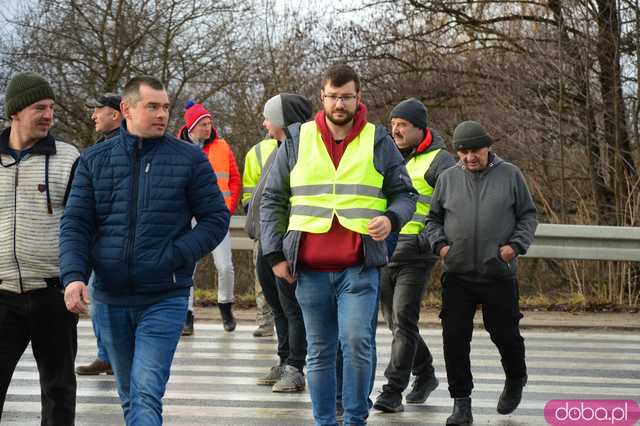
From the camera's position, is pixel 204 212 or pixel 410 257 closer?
pixel 204 212

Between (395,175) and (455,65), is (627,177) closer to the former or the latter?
(455,65)

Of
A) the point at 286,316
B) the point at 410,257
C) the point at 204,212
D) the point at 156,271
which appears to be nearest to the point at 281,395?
the point at 286,316

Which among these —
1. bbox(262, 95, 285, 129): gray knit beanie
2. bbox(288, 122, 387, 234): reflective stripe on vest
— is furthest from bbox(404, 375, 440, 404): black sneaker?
bbox(288, 122, 387, 234): reflective stripe on vest

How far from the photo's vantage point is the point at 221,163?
11.9 m

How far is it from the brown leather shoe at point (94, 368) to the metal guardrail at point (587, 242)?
5.81 metres

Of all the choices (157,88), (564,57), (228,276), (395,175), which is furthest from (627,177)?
(157,88)

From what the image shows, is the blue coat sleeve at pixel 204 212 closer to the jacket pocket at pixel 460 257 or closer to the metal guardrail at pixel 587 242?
the jacket pocket at pixel 460 257

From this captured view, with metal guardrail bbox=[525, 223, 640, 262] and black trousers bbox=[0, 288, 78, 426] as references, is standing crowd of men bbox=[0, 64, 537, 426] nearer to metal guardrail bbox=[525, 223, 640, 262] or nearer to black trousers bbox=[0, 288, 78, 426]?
black trousers bbox=[0, 288, 78, 426]

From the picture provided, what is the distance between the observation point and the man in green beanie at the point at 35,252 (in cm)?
605

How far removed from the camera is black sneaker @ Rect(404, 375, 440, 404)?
336 inches

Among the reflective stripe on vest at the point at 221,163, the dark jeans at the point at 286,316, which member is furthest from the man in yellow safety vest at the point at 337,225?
the reflective stripe on vest at the point at 221,163

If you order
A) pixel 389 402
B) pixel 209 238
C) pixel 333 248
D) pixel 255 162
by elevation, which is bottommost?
pixel 389 402

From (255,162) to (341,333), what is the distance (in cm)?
391

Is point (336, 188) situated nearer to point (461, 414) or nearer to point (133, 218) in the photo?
point (133, 218)
